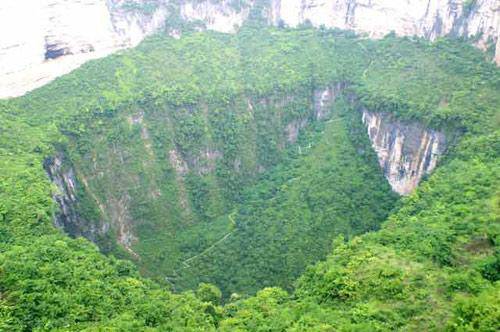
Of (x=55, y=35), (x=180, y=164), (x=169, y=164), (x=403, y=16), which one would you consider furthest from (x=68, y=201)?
(x=403, y=16)

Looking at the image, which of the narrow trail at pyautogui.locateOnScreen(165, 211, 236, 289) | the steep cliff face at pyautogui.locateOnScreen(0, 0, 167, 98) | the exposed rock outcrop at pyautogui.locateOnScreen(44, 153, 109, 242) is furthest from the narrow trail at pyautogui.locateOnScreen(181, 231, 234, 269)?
the steep cliff face at pyautogui.locateOnScreen(0, 0, 167, 98)

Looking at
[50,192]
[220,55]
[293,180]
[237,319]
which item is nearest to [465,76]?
[293,180]

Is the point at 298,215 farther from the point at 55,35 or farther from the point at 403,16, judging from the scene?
the point at 55,35

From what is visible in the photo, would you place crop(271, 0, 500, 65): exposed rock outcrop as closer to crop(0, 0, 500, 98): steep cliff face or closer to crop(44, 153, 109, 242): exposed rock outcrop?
crop(0, 0, 500, 98): steep cliff face

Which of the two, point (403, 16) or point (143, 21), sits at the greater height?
point (403, 16)

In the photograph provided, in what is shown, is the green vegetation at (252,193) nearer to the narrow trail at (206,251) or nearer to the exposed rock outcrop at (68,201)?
the narrow trail at (206,251)
